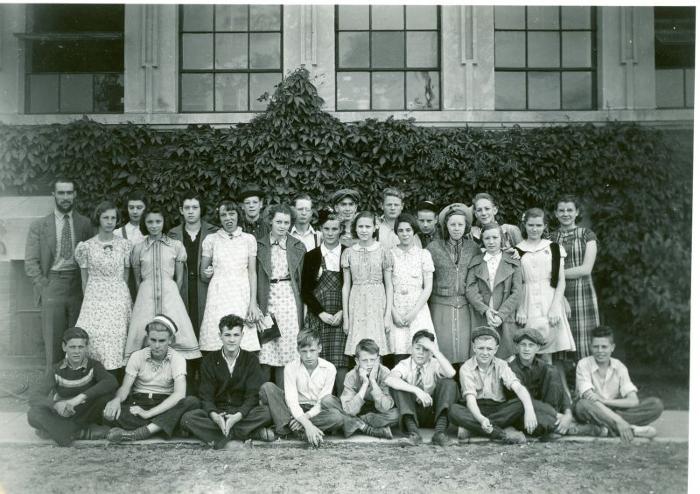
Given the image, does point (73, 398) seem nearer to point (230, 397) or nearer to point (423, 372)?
point (230, 397)

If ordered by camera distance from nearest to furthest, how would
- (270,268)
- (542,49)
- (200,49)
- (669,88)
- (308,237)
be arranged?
(270,268)
(308,237)
(669,88)
(542,49)
(200,49)

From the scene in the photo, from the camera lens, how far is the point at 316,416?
447cm

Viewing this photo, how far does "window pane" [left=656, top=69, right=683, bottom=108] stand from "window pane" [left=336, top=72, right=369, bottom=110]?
9.10 feet

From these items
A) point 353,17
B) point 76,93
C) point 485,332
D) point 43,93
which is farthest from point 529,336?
point 43,93

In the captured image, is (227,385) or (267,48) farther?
(267,48)

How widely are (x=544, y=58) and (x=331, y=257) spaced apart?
11.1 feet

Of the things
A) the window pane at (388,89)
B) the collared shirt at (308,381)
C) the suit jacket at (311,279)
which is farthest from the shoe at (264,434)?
the window pane at (388,89)

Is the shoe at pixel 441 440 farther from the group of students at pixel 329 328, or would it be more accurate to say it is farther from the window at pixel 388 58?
the window at pixel 388 58

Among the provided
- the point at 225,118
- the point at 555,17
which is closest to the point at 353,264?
the point at 225,118

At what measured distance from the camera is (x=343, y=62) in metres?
6.81

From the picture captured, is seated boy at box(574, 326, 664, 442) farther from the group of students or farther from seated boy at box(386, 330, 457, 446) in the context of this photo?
seated boy at box(386, 330, 457, 446)

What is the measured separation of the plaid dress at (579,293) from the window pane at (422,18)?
278 cm

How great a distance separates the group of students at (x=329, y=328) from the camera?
4492mm

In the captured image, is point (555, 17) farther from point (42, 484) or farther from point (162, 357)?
point (42, 484)
